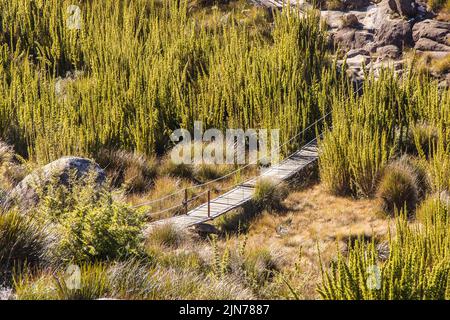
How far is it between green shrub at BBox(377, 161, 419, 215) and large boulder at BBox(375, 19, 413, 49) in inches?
174

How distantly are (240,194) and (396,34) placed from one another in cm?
538

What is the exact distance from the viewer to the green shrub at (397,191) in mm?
9094

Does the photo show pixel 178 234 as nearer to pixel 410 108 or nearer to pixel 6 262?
pixel 6 262

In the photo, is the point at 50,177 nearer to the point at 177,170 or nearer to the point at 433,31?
the point at 177,170

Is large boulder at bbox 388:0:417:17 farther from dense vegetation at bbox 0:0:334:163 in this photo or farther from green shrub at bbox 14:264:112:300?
green shrub at bbox 14:264:112:300

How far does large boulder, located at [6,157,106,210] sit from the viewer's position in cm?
786

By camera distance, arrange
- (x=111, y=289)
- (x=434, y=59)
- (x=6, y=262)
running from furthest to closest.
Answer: (x=434, y=59)
(x=6, y=262)
(x=111, y=289)

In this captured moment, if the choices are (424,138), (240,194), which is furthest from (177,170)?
(424,138)

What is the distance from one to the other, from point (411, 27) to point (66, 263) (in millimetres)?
9148

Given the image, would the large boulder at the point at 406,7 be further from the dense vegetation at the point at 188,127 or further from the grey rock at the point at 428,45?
the dense vegetation at the point at 188,127

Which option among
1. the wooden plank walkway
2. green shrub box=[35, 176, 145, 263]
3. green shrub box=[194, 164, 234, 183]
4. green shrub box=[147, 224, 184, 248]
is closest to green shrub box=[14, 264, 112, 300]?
green shrub box=[35, 176, 145, 263]

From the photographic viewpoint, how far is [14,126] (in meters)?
10.7
